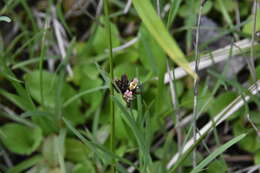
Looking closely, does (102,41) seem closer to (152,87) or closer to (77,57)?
(77,57)

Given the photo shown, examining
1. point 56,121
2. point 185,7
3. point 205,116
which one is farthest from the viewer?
point 185,7

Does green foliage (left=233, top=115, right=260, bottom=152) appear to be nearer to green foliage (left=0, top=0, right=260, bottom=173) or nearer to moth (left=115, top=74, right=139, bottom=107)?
green foliage (left=0, top=0, right=260, bottom=173)

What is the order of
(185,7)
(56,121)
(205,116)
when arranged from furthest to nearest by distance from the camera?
(185,7) → (205,116) → (56,121)

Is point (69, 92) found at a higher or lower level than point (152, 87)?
higher

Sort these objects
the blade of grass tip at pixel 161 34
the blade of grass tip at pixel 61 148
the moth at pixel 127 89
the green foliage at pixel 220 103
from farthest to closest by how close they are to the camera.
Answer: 1. the green foliage at pixel 220 103
2. the blade of grass tip at pixel 61 148
3. the moth at pixel 127 89
4. the blade of grass tip at pixel 161 34

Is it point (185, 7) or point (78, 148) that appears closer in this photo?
point (78, 148)

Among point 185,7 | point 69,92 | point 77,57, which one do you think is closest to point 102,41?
point 77,57

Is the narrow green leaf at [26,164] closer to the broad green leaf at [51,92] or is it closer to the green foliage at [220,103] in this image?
the broad green leaf at [51,92]

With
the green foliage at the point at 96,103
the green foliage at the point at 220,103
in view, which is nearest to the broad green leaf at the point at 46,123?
the green foliage at the point at 96,103

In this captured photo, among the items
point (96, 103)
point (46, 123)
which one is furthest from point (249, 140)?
point (46, 123)
